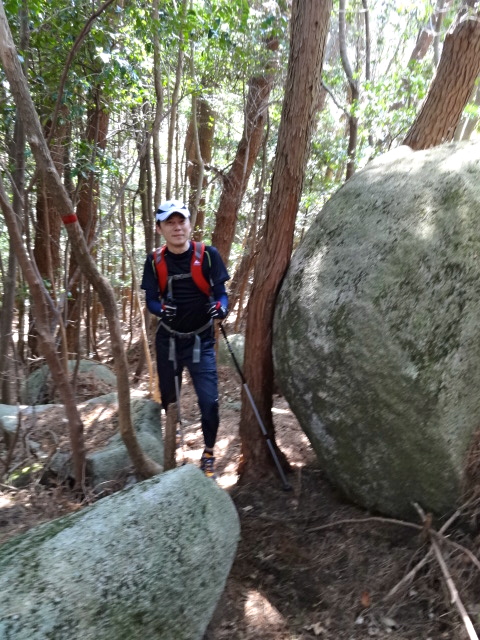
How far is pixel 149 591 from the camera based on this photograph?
91.9 inches

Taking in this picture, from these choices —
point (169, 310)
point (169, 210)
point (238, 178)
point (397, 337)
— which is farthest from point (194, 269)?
point (238, 178)

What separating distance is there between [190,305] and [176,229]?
67 cm

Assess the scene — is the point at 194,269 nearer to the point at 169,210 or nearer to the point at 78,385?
the point at 169,210

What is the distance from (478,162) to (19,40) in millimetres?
5094

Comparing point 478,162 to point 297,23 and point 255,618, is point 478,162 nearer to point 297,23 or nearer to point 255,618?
point 297,23

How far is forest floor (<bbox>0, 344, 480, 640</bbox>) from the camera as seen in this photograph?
9.32 ft

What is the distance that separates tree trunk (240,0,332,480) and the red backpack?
50 centimetres

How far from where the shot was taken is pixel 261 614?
301 centimetres

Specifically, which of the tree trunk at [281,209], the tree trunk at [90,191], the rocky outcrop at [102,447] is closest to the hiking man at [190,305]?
the tree trunk at [281,209]

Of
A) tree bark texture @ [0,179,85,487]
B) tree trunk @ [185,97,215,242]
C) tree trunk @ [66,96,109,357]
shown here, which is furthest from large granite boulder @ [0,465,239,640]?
tree trunk @ [185,97,215,242]

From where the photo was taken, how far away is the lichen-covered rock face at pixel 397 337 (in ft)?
9.71

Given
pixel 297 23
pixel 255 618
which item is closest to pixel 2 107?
pixel 297 23

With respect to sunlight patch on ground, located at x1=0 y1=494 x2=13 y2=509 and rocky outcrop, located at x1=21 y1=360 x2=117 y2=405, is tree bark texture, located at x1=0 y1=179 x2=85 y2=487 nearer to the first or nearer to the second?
sunlight patch on ground, located at x1=0 y1=494 x2=13 y2=509

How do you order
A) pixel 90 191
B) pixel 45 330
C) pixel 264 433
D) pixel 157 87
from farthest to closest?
1. pixel 157 87
2. pixel 90 191
3. pixel 264 433
4. pixel 45 330
